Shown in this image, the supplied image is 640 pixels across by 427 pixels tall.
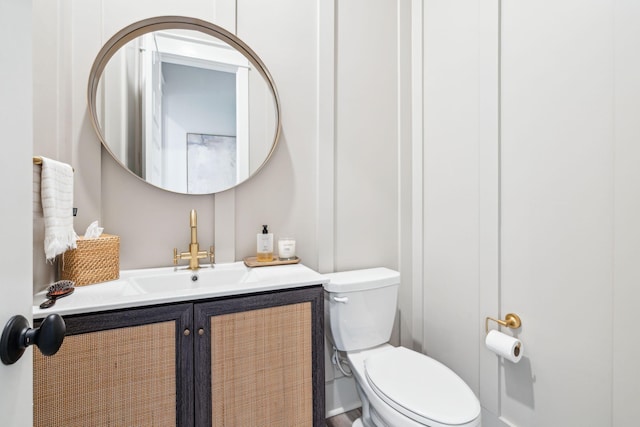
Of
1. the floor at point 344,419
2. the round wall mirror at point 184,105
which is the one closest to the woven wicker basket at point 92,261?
the round wall mirror at point 184,105

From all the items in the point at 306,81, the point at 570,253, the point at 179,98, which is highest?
the point at 306,81

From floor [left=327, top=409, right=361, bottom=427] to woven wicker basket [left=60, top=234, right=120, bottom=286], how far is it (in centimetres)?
127

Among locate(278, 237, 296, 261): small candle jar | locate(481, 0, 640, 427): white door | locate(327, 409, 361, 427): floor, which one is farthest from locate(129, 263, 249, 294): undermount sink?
locate(481, 0, 640, 427): white door

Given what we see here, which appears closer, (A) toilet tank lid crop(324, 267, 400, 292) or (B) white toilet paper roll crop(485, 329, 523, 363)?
(B) white toilet paper roll crop(485, 329, 523, 363)

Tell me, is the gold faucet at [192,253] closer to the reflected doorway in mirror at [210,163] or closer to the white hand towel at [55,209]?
the reflected doorway in mirror at [210,163]

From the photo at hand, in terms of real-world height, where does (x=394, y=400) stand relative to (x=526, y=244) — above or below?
below

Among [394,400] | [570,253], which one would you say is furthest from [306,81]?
[394,400]

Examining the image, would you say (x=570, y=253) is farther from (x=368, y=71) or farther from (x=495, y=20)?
(x=368, y=71)

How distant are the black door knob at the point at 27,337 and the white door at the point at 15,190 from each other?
0.01 meters

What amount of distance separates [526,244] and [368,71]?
1221 mm

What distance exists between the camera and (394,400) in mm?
1027

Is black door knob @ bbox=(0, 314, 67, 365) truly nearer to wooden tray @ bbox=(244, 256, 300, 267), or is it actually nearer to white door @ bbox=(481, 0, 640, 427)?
wooden tray @ bbox=(244, 256, 300, 267)

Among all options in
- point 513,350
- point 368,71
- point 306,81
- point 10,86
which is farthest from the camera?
point 368,71

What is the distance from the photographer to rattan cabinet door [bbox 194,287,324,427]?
99 centimetres
